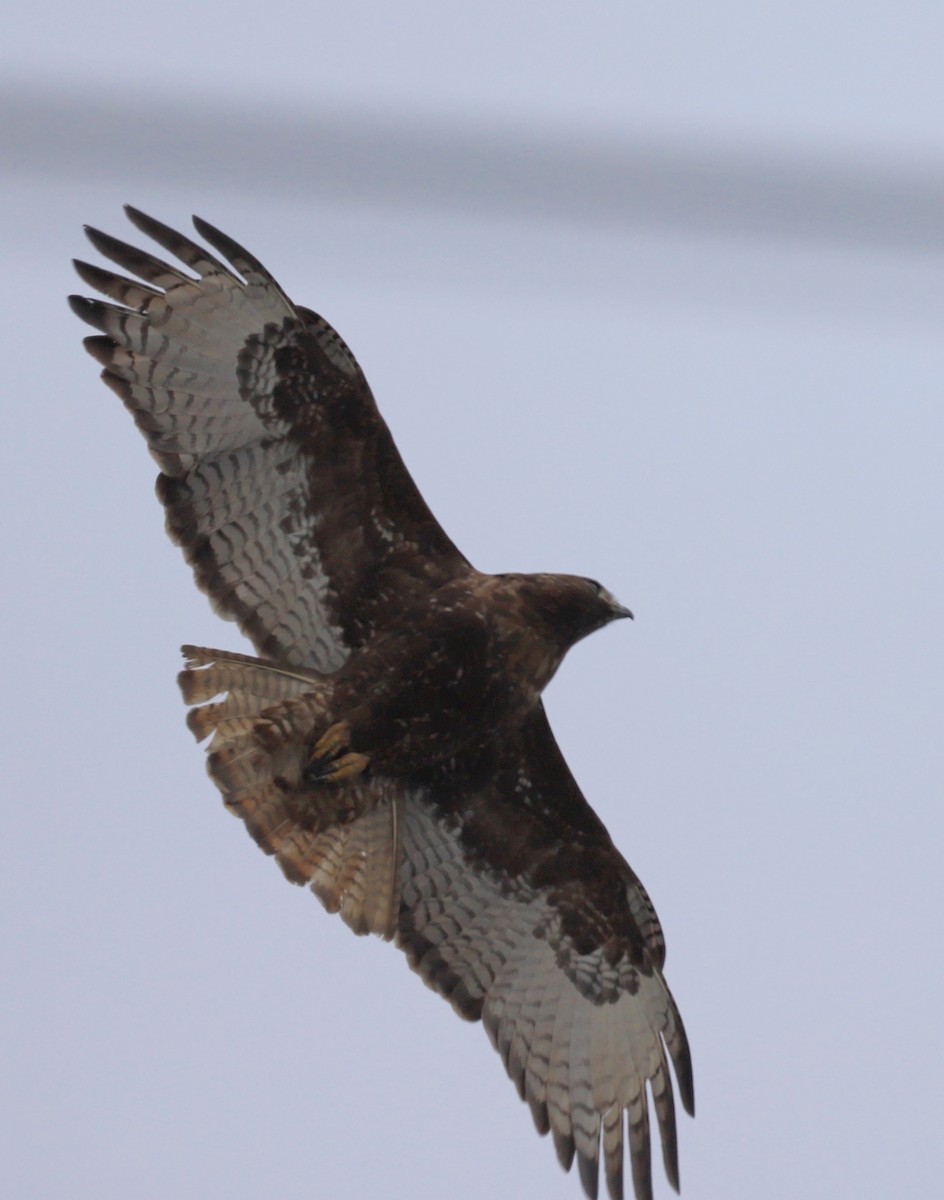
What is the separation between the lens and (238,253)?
6602 mm

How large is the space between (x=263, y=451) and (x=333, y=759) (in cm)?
108

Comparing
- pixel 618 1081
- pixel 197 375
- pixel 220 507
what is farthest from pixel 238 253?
pixel 618 1081

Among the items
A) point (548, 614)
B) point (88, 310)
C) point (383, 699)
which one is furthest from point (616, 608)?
point (88, 310)

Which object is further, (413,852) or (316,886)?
(413,852)

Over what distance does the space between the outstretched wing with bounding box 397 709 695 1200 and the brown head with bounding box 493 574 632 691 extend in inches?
14.5

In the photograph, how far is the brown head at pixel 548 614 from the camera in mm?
6984

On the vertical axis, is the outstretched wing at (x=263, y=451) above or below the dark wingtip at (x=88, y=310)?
below

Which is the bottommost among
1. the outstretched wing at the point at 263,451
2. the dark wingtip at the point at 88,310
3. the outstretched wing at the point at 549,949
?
the outstretched wing at the point at 549,949

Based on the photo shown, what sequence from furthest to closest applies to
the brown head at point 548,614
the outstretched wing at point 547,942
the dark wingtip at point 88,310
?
the outstretched wing at point 547,942 < the brown head at point 548,614 < the dark wingtip at point 88,310

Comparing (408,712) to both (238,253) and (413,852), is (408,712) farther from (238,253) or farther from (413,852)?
(238,253)

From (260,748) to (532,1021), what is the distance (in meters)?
1.57

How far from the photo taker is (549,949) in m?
7.45

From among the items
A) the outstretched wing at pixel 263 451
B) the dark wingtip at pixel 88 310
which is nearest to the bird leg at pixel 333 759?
the outstretched wing at pixel 263 451

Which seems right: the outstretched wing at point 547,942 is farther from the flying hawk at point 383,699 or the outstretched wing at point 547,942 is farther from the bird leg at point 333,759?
the bird leg at point 333,759
